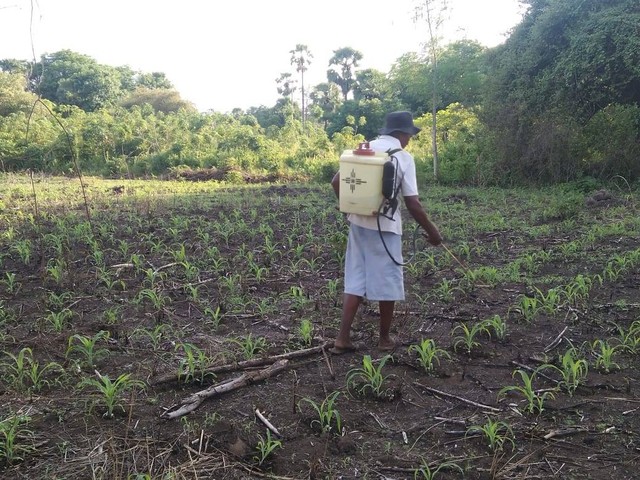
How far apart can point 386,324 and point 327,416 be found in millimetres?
1101

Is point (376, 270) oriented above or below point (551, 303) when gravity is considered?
above

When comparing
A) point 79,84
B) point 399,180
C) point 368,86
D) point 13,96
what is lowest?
point 399,180

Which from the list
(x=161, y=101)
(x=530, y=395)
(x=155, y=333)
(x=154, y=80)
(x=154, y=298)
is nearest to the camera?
(x=530, y=395)

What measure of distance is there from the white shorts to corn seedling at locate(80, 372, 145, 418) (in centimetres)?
155

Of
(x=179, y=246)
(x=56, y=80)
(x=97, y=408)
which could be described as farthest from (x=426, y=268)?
(x=56, y=80)

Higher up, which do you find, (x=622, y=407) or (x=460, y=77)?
(x=460, y=77)

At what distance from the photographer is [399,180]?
11.7ft

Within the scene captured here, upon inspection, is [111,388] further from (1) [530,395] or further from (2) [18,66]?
(2) [18,66]

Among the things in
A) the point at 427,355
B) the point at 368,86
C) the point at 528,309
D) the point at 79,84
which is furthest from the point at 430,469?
the point at 79,84

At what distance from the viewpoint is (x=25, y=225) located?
28.5 feet

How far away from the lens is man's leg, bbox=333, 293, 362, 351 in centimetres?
376

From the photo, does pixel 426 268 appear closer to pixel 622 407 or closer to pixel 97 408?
pixel 622 407

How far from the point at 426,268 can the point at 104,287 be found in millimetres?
3431

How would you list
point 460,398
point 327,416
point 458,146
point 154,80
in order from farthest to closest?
point 154,80 < point 458,146 < point 460,398 < point 327,416
